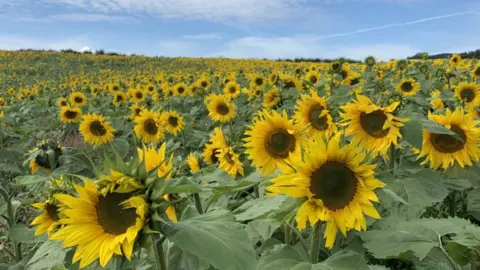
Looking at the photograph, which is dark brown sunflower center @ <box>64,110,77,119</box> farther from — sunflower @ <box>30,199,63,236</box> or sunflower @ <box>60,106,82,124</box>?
sunflower @ <box>30,199,63,236</box>

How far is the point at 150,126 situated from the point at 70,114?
220 cm

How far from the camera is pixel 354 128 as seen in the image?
2.80 m

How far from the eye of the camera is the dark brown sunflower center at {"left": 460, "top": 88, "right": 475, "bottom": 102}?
207 inches

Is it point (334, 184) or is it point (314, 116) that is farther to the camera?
point (314, 116)

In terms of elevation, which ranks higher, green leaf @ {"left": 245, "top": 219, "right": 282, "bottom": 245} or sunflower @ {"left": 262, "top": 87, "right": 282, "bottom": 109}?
sunflower @ {"left": 262, "top": 87, "right": 282, "bottom": 109}

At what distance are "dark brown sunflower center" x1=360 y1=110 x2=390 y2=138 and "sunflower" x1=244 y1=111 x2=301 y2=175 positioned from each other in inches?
15.5

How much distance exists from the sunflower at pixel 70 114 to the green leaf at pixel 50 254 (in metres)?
5.66

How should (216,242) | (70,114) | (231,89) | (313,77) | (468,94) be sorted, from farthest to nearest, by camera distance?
(231,89), (313,77), (70,114), (468,94), (216,242)

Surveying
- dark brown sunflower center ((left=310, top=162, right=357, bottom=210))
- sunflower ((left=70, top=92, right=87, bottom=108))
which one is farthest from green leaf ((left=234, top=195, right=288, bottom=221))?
sunflower ((left=70, top=92, right=87, bottom=108))

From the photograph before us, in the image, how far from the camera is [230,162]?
10.6 ft

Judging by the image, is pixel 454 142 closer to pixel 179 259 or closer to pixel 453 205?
pixel 453 205

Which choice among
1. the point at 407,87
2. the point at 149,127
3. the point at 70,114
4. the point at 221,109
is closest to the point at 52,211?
the point at 149,127

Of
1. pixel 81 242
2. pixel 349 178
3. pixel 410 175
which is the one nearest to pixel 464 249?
pixel 349 178

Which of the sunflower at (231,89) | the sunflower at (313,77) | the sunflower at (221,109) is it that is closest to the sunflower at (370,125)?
the sunflower at (221,109)
